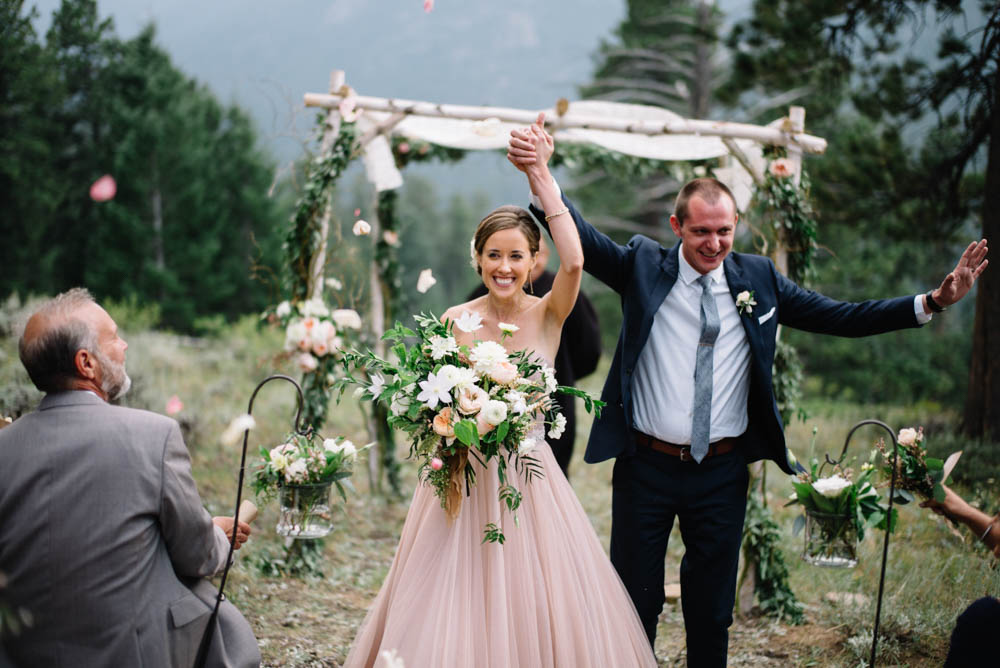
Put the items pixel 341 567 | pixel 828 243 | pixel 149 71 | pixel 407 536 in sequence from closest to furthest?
pixel 407 536 → pixel 341 567 → pixel 828 243 → pixel 149 71

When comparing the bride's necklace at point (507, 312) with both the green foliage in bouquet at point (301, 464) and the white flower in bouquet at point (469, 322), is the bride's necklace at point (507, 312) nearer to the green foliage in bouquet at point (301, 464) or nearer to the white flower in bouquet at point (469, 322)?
the white flower in bouquet at point (469, 322)

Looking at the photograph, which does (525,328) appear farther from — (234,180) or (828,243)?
(234,180)

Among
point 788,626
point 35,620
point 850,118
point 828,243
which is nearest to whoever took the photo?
point 35,620

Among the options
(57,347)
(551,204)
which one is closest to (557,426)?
(551,204)

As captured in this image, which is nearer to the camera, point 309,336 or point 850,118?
Answer: point 309,336

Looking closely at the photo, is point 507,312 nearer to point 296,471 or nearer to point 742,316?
point 742,316

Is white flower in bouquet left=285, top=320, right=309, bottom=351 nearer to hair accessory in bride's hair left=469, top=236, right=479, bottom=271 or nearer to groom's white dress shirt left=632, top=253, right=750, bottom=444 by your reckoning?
hair accessory in bride's hair left=469, top=236, right=479, bottom=271

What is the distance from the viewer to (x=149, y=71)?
2292cm

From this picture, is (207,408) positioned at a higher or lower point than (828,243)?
lower

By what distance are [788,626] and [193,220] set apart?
890 inches

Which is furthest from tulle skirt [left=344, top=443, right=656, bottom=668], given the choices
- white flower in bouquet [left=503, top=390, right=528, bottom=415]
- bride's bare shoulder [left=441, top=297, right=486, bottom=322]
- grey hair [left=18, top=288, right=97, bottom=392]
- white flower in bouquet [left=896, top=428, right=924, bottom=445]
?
grey hair [left=18, top=288, right=97, bottom=392]

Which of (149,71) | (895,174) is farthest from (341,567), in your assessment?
(149,71)

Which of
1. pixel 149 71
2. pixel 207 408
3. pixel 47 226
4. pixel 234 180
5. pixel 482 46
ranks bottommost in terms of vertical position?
pixel 207 408

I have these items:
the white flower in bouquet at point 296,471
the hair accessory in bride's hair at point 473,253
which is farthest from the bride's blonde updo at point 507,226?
→ the white flower in bouquet at point 296,471
